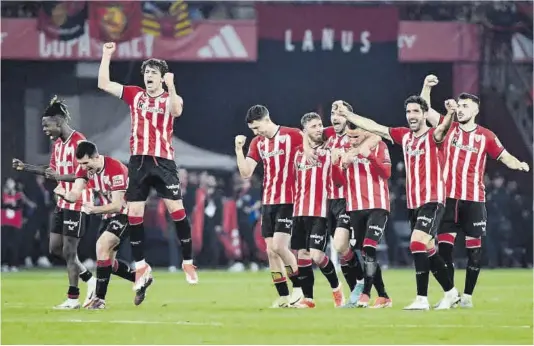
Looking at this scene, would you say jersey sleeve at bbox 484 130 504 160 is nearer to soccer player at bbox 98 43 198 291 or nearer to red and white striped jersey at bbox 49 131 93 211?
soccer player at bbox 98 43 198 291

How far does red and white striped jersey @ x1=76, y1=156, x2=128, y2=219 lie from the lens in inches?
687

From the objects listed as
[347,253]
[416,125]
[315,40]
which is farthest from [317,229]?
[315,40]

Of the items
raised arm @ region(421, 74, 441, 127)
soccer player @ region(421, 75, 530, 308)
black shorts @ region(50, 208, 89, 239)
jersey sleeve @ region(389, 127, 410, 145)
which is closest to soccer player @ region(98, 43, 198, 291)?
black shorts @ region(50, 208, 89, 239)

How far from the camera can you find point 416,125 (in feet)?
56.3

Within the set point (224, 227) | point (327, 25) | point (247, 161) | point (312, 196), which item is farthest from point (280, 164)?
point (327, 25)

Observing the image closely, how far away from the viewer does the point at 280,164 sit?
703 inches

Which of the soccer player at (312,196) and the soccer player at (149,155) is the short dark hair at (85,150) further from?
the soccer player at (312,196)

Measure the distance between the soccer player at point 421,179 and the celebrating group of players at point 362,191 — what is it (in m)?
0.01

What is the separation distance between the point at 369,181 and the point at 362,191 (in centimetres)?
15

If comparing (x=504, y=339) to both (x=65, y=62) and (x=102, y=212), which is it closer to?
(x=102, y=212)

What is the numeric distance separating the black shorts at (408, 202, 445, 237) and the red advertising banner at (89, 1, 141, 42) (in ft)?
48.2

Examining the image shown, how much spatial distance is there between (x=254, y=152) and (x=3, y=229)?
1402cm

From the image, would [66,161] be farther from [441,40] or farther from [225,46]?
[441,40]

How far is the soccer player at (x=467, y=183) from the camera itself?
1806 centimetres
